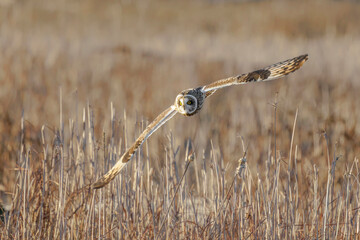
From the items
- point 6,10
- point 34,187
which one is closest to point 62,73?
point 34,187

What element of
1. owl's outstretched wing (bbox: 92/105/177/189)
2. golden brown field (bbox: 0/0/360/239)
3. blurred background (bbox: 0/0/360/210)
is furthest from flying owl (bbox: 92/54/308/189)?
blurred background (bbox: 0/0/360/210)

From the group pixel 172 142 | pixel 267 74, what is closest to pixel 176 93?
pixel 172 142

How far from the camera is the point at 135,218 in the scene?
2.31 m

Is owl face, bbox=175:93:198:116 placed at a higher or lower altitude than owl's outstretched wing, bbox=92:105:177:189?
higher

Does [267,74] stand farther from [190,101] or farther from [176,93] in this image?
[176,93]

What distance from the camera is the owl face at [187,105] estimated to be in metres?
1.58

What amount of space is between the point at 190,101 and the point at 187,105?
0.01 m

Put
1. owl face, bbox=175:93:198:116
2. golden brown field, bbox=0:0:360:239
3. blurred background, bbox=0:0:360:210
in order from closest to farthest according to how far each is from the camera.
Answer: owl face, bbox=175:93:198:116
golden brown field, bbox=0:0:360:239
blurred background, bbox=0:0:360:210

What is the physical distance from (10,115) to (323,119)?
2706mm

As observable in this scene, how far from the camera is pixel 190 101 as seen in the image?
1.59 meters

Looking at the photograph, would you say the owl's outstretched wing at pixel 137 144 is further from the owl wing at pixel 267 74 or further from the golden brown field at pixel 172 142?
the golden brown field at pixel 172 142

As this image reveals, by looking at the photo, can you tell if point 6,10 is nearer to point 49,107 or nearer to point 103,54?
point 103,54

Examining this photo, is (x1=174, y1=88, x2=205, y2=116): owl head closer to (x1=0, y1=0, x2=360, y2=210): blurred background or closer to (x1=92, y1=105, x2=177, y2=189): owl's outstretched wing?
(x1=92, y1=105, x2=177, y2=189): owl's outstretched wing

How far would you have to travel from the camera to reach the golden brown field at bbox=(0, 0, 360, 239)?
2.32 metres
